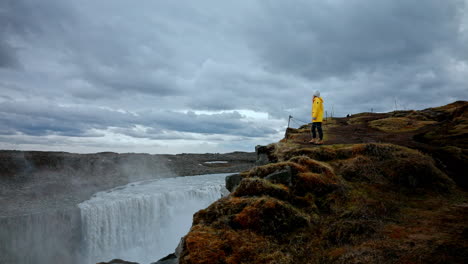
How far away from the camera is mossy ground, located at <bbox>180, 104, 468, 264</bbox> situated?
172 inches

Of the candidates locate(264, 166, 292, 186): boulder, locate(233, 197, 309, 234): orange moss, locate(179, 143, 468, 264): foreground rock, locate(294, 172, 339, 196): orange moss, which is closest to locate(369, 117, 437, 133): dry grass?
locate(179, 143, 468, 264): foreground rock

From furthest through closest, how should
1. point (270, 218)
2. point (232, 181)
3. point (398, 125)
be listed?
1. point (398, 125)
2. point (232, 181)
3. point (270, 218)

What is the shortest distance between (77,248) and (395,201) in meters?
28.0

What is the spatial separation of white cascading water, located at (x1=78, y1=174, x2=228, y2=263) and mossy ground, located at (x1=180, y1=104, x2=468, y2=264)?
2261cm

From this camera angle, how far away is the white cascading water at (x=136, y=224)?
956 inches

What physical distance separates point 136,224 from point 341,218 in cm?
2567

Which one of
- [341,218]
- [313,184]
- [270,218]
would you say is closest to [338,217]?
[341,218]

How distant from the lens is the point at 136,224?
86.9 feet

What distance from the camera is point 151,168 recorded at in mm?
53031

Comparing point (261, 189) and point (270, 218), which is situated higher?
point (261, 189)

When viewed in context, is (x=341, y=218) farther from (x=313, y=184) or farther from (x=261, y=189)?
(x=261, y=189)

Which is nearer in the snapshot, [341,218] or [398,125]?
[341,218]

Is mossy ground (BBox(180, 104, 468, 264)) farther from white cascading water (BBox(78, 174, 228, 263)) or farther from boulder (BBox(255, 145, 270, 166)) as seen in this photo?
white cascading water (BBox(78, 174, 228, 263))

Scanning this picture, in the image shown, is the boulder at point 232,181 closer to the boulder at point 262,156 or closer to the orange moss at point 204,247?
the orange moss at point 204,247
